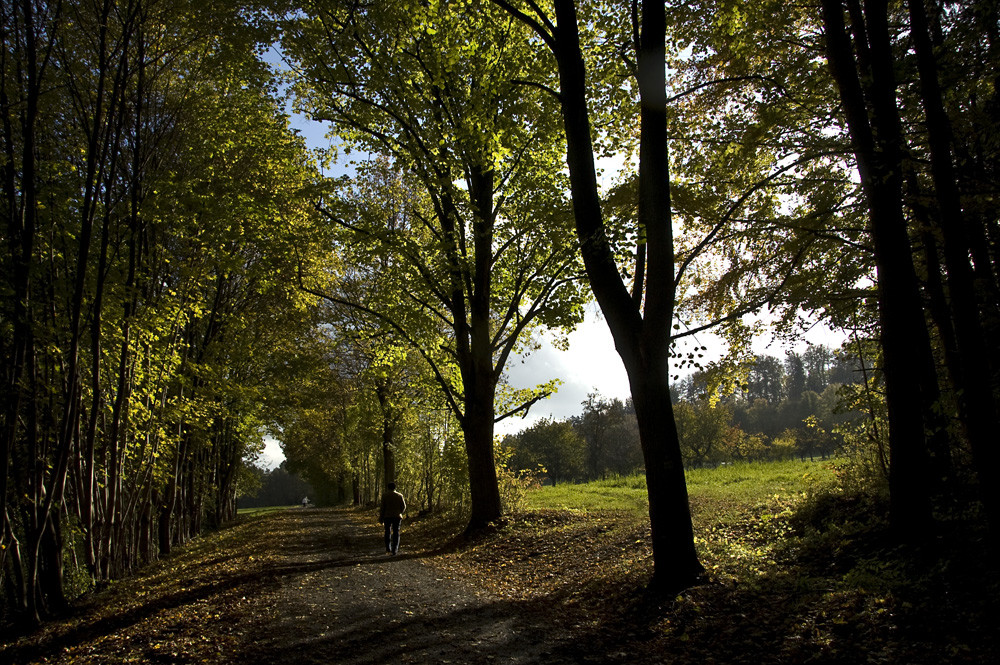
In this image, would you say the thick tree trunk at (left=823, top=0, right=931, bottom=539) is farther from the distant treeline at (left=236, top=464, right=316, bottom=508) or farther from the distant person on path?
the distant treeline at (left=236, top=464, right=316, bottom=508)

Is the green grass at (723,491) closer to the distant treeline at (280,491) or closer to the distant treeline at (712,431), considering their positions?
the distant treeline at (712,431)

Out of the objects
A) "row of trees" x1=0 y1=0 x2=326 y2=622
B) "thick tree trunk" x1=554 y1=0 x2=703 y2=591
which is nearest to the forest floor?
"thick tree trunk" x1=554 y1=0 x2=703 y2=591

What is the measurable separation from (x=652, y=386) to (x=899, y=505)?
3.10 metres

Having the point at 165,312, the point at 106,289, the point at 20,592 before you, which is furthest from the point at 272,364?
the point at 20,592

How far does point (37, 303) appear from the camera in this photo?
7191 millimetres

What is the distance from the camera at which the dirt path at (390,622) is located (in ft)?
17.0

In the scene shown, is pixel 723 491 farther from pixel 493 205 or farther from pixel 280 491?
pixel 280 491

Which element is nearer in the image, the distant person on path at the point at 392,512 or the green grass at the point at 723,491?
the distant person on path at the point at 392,512

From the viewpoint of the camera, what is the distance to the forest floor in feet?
14.6

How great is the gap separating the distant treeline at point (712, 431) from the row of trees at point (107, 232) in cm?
1870

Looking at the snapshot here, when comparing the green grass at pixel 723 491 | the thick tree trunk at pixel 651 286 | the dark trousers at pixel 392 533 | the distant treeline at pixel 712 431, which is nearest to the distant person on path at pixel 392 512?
the dark trousers at pixel 392 533

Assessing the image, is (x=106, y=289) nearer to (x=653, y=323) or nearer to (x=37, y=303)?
→ (x=37, y=303)

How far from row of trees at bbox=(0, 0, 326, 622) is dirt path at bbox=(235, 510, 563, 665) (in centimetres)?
366

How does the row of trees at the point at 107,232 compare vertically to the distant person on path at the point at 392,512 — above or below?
above
